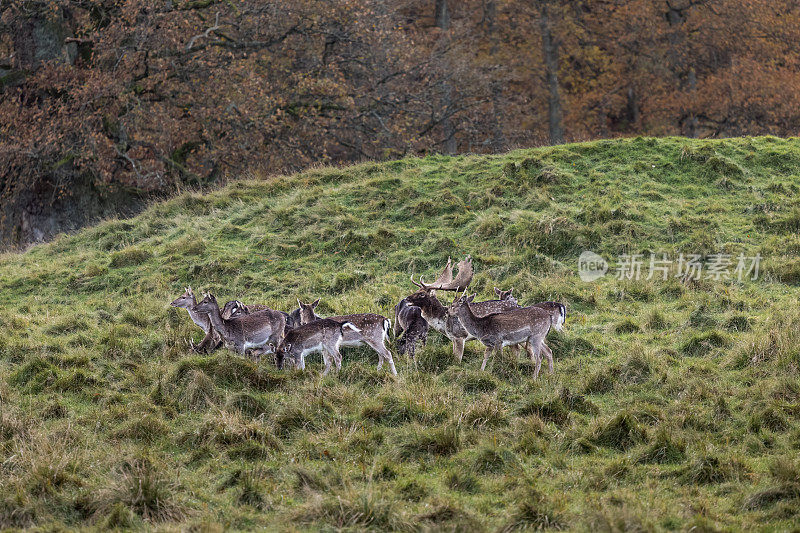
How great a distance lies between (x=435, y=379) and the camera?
9195 millimetres

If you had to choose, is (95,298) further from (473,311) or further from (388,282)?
(473,311)

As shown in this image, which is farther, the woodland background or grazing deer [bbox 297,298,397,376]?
the woodland background

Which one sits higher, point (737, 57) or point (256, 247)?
point (737, 57)

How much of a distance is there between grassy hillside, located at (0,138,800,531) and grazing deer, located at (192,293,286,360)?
0.52 m

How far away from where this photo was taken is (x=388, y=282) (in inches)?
538

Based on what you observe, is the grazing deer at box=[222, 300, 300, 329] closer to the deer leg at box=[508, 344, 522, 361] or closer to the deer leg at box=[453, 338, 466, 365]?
the deer leg at box=[453, 338, 466, 365]

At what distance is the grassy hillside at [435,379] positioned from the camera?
6.49 meters

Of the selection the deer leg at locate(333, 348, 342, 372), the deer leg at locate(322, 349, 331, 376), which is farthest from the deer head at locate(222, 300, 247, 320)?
the deer leg at locate(333, 348, 342, 372)

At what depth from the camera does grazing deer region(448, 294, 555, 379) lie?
941 centimetres

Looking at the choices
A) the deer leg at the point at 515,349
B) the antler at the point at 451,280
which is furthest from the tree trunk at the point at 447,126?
the deer leg at the point at 515,349

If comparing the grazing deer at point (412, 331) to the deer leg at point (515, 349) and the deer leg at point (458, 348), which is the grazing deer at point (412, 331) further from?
the deer leg at point (515, 349)

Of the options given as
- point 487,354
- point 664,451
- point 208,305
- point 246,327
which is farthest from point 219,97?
point 664,451

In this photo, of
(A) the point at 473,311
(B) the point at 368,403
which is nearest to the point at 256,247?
(A) the point at 473,311

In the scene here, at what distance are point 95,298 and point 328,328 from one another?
665cm
